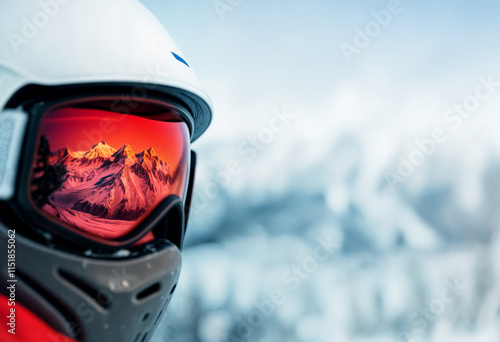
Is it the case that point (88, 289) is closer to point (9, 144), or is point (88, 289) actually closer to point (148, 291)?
point (148, 291)

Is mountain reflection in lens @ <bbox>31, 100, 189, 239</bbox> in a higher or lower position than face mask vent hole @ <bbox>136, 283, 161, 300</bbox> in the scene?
higher

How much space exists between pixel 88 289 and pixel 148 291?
0.12 m

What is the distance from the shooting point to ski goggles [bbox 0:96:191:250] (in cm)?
79

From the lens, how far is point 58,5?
838 millimetres

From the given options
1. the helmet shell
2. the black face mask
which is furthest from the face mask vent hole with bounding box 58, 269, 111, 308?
the helmet shell

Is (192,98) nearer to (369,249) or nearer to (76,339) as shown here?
(76,339)

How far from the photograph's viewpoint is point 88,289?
30.3 inches

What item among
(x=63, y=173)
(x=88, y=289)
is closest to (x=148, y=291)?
(x=88, y=289)

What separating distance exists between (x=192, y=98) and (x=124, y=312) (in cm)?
49

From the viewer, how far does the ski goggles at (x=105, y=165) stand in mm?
789

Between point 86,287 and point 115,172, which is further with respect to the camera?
point 115,172

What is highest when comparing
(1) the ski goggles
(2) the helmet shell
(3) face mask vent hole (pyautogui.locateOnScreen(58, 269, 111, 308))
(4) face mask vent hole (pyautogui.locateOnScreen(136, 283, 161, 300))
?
(2) the helmet shell

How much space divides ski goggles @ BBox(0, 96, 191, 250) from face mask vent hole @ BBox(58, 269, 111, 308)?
0.23 ft

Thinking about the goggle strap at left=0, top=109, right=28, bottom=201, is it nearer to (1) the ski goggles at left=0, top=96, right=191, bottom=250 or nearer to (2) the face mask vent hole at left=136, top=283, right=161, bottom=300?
(1) the ski goggles at left=0, top=96, right=191, bottom=250
